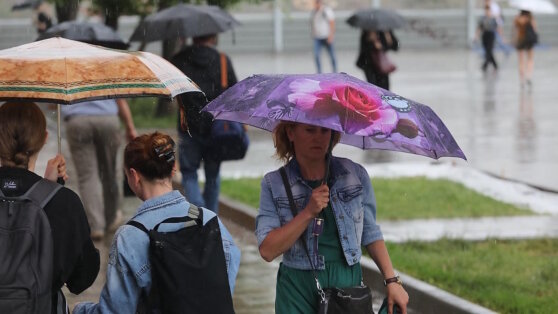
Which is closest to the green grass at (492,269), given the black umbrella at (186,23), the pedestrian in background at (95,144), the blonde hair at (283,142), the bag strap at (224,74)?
the bag strap at (224,74)

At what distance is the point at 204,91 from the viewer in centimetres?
948

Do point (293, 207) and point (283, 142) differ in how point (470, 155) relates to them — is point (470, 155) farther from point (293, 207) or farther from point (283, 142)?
point (293, 207)

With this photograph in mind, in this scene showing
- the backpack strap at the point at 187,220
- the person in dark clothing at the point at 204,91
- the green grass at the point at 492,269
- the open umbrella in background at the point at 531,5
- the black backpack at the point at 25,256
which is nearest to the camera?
the black backpack at the point at 25,256

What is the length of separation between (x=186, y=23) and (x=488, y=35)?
22.3 metres

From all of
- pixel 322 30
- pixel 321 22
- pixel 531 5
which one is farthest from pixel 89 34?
pixel 321 22

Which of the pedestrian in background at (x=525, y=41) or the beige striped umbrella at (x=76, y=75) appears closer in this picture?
the beige striped umbrella at (x=76, y=75)

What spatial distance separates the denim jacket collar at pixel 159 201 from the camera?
14.4 ft

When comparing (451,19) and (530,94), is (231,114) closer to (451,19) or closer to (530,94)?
(530,94)

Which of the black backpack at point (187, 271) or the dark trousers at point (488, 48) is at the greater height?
the black backpack at point (187, 271)

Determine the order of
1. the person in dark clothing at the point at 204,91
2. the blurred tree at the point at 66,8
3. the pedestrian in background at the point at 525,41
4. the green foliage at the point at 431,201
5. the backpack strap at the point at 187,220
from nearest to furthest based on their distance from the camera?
the backpack strap at the point at 187,220 < the person in dark clothing at the point at 204,91 < the green foliage at the point at 431,201 < the blurred tree at the point at 66,8 < the pedestrian in background at the point at 525,41

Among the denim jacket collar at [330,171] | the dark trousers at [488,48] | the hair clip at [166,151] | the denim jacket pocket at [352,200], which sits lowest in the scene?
the dark trousers at [488,48]

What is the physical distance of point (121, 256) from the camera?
4.29 metres

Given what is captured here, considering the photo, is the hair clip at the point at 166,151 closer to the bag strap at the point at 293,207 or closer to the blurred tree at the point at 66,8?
the bag strap at the point at 293,207

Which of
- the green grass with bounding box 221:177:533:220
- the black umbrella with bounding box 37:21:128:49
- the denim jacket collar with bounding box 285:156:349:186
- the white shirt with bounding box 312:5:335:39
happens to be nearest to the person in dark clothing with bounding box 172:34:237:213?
the black umbrella with bounding box 37:21:128:49
